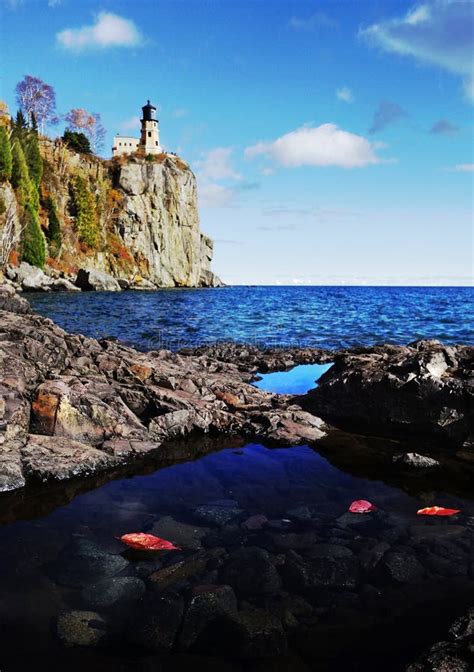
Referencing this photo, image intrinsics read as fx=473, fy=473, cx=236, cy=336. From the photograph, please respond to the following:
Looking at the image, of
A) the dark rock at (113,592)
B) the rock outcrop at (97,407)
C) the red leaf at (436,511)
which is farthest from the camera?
the rock outcrop at (97,407)

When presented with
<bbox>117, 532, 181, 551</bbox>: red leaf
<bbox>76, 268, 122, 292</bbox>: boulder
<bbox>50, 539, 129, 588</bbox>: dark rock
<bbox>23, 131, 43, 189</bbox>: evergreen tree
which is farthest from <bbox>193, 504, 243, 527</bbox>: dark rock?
<bbox>23, 131, 43, 189</bbox>: evergreen tree

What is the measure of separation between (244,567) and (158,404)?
17.1ft

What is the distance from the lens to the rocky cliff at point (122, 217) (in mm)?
82375

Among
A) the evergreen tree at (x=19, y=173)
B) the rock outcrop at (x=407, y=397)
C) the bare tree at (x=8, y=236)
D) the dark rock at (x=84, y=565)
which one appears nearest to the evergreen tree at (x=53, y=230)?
the evergreen tree at (x=19, y=173)

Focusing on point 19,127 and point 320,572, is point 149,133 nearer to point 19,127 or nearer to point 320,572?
point 19,127

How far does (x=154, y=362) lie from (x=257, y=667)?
9.80m

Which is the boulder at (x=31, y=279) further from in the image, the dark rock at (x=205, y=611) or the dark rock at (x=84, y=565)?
the dark rock at (x=205, y=611)

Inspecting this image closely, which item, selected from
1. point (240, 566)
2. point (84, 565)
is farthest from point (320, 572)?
point (84, 565)

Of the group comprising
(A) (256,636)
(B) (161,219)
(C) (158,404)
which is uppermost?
(B) (161,219)

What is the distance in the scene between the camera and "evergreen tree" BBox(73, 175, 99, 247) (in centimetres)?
8481

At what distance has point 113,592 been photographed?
4500 millimetres

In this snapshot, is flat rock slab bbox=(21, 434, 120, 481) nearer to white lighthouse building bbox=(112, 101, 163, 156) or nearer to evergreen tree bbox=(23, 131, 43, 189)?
evergreen tree bbox=(23, 131, 43, 189)

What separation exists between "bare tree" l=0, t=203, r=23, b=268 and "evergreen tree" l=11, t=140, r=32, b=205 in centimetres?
463

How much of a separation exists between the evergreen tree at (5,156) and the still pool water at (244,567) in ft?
217
